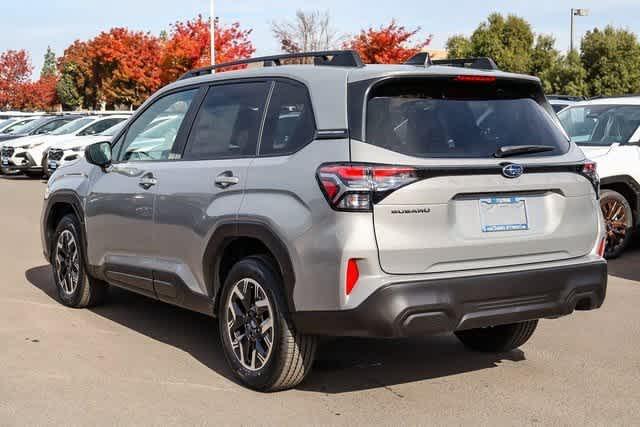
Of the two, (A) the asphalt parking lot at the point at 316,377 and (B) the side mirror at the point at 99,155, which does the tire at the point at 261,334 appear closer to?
(A) the asphalt parking lot at the point at 316,377

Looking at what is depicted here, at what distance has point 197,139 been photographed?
19.9 ft

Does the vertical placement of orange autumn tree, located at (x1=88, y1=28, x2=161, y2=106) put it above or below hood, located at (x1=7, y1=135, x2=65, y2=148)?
above

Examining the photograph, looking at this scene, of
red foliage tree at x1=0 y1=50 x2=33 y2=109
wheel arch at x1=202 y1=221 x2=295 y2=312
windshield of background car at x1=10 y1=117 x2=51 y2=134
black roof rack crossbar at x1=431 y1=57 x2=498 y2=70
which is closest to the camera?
wheel arch at x1=202 y1=221 x2=295 y2=312

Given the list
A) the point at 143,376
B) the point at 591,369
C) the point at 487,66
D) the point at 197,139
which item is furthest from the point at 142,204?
the point at 591,369

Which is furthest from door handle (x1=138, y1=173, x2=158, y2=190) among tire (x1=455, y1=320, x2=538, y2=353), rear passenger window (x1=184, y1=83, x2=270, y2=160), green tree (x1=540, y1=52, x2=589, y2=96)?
green tree (x1=540, y1=52, x2=589, y2=96)

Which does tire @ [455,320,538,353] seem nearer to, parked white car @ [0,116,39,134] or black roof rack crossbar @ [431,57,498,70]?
black roof rack crossbar @ [431,57,498,70]

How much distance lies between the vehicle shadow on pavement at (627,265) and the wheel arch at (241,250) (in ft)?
16.7

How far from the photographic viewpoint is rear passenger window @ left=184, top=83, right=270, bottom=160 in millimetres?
5617

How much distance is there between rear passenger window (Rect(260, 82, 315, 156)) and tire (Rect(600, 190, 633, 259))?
234 inches

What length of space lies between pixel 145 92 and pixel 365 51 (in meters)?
19.2

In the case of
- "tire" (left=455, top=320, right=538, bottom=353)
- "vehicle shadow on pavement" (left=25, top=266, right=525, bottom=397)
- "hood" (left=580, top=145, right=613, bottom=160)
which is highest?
"hood" (left=580, top=145, right=613, bottom=160)

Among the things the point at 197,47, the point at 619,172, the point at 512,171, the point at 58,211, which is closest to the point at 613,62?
the point at 197,47

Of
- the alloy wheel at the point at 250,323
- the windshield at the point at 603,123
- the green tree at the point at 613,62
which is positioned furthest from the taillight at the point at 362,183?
the green tree at the point at 613,62

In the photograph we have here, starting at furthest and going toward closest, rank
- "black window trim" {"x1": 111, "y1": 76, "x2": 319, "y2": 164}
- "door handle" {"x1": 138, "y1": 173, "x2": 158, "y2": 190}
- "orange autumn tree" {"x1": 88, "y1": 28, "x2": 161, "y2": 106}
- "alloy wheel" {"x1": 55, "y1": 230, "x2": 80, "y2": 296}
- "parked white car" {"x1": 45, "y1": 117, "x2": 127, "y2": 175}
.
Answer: "orange autumn tree" {"x1": 88, "y1": 28, "x2": 161, "y2": 106} < "parked white car" {"x1": 45, "y1": 117, "x2": 127, "y2": 175} < "alloy wheel" {"x1": 55, "y1": 230, "x2": 80, "y2": 296} < "door handle" {"x1": 138, "y1": 173, "x2": 158, "y2": 190} < "black window trim" {"x1": 111, "y1": 76, "x2": 319, "y2": 164}
